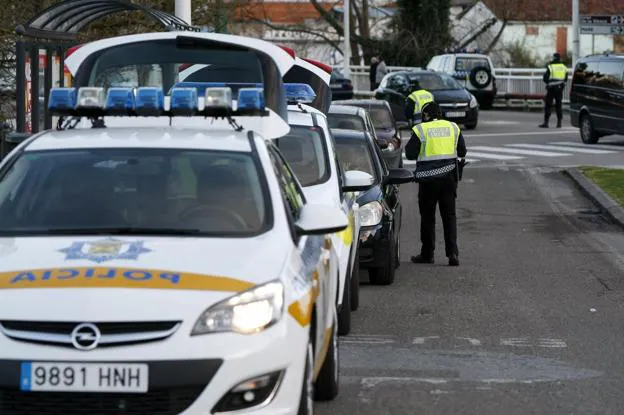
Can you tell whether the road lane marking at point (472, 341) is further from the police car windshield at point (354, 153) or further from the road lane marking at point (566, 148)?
the road lane marking at point (566, 148)

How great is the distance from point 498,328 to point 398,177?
323 centimetres

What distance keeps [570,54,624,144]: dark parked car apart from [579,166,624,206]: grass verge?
503 cm

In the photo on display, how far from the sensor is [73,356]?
612cm

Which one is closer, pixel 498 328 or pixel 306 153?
pixel 498 328

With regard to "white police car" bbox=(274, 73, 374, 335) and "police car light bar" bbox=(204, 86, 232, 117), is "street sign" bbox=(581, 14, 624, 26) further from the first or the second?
"police car light bar" bbox=(204, 86, 232, 117)

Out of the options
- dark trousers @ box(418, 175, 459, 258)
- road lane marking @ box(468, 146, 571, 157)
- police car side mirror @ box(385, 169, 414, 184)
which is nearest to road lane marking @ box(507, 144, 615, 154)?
road lane marking @ box(468, 146, 571, 157)

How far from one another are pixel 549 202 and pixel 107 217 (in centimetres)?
1667

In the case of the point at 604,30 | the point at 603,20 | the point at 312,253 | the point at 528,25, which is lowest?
the point at 312,253

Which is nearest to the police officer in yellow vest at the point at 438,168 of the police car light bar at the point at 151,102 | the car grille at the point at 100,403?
the police car light bar at the point at 151,102

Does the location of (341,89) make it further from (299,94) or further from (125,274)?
(125,274)

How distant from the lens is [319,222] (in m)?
7.34

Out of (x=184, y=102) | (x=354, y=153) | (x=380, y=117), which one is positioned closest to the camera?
(x=184, y=102)

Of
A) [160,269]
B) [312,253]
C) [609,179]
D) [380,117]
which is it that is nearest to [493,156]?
[609,179]

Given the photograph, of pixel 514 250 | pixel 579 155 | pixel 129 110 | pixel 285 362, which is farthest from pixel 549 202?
pixel 285 362
